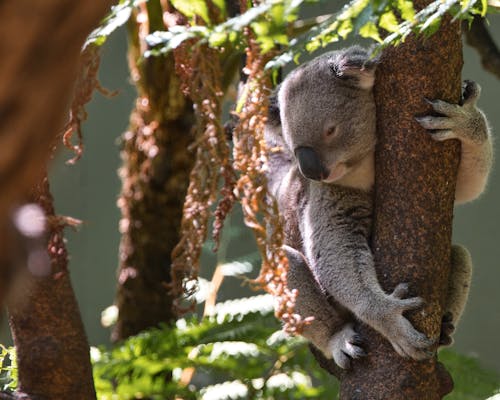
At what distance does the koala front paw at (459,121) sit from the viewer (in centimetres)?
236

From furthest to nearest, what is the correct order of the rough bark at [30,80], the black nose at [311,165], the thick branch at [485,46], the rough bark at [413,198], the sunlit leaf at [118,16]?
the thick branch at [485,46]
the black nose at [311,165]
the rough bark at [413,198]
the sunlit leaf at [118,16]
the rough bark at [30,80]

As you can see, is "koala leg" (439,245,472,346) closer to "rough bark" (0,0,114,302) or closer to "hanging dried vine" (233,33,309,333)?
"hanging dried vine" (233,33,309,333)

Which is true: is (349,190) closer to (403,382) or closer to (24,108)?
(403,382)

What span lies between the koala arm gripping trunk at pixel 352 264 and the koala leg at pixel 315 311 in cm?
6

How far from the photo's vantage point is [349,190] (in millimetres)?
3191

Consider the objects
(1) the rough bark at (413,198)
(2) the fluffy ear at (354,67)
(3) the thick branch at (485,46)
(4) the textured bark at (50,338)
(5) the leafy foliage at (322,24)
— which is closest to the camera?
(5) the leafy foliage at (322,24)

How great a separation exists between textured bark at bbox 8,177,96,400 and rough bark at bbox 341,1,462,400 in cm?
101

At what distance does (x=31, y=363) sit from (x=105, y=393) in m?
0.94

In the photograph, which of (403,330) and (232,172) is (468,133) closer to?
(403,330)

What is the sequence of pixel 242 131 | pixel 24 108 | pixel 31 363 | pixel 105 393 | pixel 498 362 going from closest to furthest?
pixel 24 108
pixel 242 131
pixel 31 363
pixel 105 393
pixel 498 362

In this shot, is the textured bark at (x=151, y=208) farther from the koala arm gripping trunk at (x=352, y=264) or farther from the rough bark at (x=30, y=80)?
the rough bark at (x=30, y=80)

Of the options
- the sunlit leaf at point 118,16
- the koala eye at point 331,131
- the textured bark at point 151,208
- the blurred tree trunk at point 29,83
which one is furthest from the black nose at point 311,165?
the blurred tree trunk at point 29,83

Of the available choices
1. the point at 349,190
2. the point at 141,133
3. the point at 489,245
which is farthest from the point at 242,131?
the point at 489,245

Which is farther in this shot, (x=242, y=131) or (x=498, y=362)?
(x=498, y=362)
